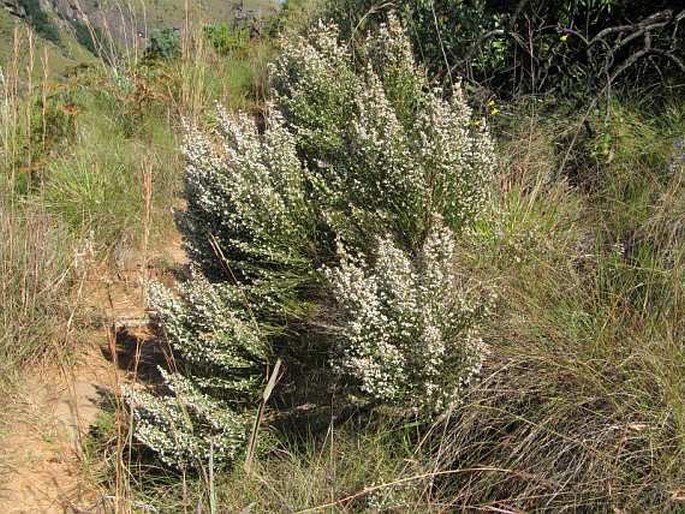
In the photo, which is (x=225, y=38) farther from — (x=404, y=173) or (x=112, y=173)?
(x=404, y=173)

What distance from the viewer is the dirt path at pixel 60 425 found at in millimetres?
2580

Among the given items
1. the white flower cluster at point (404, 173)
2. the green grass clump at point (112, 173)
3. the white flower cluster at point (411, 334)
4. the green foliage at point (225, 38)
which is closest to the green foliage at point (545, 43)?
the white flower cluster at point (404, 173)

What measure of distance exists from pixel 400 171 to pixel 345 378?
773 millimetres

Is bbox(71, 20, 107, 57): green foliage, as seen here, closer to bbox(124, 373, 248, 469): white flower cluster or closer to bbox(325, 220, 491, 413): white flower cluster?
bbox(124, 373, 248, 469): white flower cluster

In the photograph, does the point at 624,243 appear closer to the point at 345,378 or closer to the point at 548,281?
the point at 548,281

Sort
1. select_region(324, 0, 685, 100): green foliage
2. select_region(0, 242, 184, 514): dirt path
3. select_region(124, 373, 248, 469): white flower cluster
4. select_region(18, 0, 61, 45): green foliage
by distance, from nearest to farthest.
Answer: select_region(124, 373, 248, 469): white flower cluster
select_region(0, 242, 184, 514): dirt path
select_region(324, 0, 685, 100): green foliage
select_region(18, 0, 61, 45): green foliage

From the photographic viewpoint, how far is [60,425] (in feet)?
9.75

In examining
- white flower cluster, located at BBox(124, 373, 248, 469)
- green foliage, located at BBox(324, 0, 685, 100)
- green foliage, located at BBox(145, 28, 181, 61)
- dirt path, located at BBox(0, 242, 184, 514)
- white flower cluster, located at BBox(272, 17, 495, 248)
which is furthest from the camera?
green foliage, located at BBox(145, 28, 181, 61)

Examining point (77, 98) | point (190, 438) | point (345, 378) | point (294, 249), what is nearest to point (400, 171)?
point (294, 249)

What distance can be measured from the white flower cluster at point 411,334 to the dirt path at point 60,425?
67 cm

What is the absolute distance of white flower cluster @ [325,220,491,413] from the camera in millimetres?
2189

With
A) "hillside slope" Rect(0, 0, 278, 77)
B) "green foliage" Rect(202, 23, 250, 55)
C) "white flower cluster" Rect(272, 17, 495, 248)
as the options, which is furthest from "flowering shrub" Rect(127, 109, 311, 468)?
"green foliage" Rect(202, 23, 250, 55)

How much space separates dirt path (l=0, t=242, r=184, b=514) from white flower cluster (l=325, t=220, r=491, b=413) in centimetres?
67

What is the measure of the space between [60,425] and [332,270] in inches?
50.6
